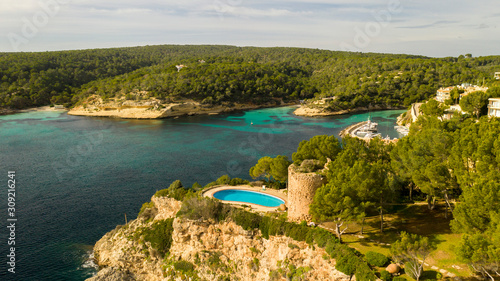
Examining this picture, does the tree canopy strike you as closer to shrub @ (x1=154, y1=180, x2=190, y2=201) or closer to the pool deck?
the pool deck

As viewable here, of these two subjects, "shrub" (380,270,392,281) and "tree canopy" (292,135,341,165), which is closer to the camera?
"shrub" (380,270,392,281)

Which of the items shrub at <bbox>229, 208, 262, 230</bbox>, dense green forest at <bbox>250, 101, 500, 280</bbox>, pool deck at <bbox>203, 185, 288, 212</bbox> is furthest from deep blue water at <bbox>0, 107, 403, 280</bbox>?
dense green forest at <bbox>250, 101, 500, 280</bbox>

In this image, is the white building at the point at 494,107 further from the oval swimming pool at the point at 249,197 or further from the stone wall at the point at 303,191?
the oval swimming pool at the point at 249,197

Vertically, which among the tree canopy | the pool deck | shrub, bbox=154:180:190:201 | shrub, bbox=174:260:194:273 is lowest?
shrub, bbox=174:260:194:273

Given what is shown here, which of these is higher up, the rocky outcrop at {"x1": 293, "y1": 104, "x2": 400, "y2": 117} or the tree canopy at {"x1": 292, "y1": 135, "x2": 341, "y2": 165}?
the tree canopy at {"x1": 292, "y1": 135, "x2": 341, "y2": 165}

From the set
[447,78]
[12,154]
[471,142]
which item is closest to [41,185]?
[12,154]

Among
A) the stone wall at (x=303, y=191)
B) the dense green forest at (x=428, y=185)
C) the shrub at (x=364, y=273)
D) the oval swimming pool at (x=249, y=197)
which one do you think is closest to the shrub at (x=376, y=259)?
the shrub at (x=364, y=273)

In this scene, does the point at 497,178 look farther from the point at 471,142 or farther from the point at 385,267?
the point at 385,267
